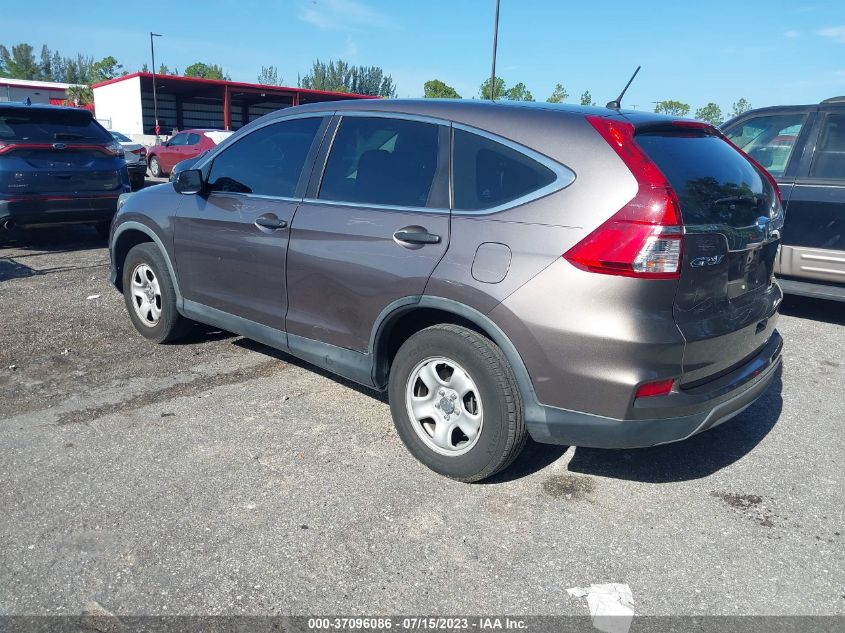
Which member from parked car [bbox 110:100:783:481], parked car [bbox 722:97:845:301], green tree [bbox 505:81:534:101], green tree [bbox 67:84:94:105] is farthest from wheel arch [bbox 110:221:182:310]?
green tree [bbox 67:84:94:105]

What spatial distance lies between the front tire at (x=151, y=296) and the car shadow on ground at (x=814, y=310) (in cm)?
551

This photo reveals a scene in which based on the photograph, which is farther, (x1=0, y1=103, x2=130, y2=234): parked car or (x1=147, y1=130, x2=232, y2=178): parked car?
(x1=147, y1=130, x2=232, y2=178): parked car

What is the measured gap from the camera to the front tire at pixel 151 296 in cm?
484

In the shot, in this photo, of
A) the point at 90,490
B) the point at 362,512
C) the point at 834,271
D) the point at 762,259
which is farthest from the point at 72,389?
the point at 834,271

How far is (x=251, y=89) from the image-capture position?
4153 cm

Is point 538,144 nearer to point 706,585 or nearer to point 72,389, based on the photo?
point 706,585

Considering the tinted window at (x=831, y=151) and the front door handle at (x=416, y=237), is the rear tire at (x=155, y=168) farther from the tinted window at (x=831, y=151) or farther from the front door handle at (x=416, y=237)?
the front door handle at (x=416, y=237)

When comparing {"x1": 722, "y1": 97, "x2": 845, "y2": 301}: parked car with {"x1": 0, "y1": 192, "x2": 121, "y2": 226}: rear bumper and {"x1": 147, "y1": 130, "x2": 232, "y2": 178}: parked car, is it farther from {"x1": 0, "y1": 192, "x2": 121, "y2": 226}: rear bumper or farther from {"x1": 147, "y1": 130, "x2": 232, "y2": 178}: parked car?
{"x1": 147, "y1": 130, "x2": 232, "y2": 178}: parked car

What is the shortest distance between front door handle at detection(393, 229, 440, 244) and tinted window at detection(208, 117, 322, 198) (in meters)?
0.92

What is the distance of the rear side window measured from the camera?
7.79 metres

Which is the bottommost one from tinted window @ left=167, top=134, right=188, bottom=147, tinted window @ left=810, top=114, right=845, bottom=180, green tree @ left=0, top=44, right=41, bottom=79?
tinted window @ left=810, top=114, right=845, bottom=180

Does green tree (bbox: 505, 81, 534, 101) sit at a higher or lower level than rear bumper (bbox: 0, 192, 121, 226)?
higher

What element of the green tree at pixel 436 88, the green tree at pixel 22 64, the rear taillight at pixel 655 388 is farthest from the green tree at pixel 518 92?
the green tree at pixel 22 64

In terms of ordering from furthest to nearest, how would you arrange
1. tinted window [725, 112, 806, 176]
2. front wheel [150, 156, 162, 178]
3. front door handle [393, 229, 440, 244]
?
front wheel [150, 156, 162, 178], tinted window [725, 112, 806, 176], front door handle [393, 229, 440, 244]
